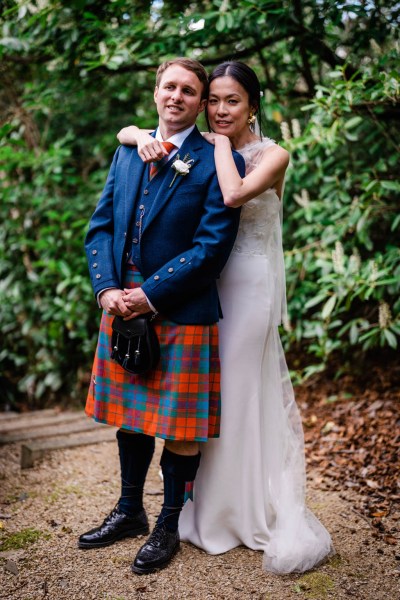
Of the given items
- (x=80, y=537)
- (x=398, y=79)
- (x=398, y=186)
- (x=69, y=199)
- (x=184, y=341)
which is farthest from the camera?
(x=69, y=199)

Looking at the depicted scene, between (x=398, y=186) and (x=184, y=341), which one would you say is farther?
(x=398, y=186)

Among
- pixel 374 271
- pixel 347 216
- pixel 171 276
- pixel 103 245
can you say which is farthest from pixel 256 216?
pixel 347 216

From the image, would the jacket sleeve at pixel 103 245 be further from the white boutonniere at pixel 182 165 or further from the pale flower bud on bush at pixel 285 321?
the pale flower bud on bush at pixel 285 321

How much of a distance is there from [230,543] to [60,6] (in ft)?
8.86

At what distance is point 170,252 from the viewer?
6.38 ft

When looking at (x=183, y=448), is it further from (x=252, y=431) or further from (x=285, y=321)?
(x=285, y=321)

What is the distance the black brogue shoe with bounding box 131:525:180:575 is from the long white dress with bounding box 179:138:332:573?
0.15 metres

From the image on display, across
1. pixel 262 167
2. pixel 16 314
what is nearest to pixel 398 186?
pixel 262 167

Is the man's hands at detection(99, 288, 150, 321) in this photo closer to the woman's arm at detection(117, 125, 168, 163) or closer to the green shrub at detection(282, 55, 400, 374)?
the woman's arm at detection(117, 125, 168, 163)

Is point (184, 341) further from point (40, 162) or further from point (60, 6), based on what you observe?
point (40, 162)

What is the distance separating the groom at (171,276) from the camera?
1.90m

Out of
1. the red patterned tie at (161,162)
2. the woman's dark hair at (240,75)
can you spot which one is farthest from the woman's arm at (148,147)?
the woman's dark hair at (240,75)

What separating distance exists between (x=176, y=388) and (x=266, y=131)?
1383 millimetres

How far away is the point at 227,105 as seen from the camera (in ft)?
6.67
